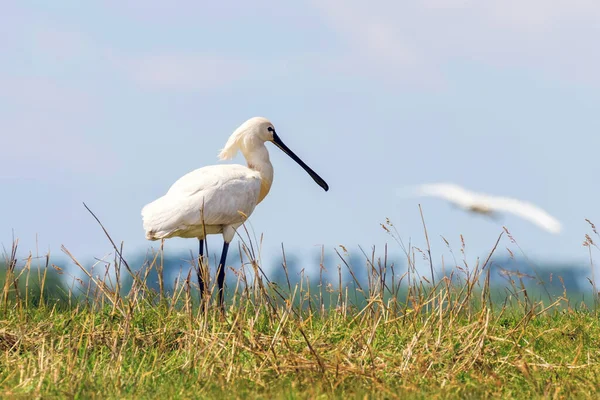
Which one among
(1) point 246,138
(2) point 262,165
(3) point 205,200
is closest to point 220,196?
(3) point 205,200

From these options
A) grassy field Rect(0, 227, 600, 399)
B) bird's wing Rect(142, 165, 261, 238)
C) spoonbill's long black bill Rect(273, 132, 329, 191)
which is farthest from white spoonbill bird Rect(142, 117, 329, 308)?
grassy field Rect(0, 227, 600, 399)

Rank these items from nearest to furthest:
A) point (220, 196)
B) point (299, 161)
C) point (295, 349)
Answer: point (295, 349)
point (220, 196)
point (299, 161)

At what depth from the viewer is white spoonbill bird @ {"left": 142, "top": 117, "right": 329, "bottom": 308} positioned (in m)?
9.95

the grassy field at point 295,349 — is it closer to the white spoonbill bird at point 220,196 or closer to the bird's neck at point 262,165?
the white spoonbill bird at point 220,196

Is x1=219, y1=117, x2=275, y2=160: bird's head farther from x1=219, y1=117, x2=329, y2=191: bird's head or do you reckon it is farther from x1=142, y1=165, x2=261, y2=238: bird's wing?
x1=142, y1=165, x2=261, y2=238: bird's wing

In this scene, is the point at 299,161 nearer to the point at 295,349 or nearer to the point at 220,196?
the point at 220,196

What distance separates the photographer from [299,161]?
12.7 meters

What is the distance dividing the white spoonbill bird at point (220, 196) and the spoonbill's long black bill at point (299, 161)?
1.70 ft

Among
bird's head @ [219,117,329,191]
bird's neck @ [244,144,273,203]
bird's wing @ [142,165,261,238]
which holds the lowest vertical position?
bird's wing @ [142,165,261,238]

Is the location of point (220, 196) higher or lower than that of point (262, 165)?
lower

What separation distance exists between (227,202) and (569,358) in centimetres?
457

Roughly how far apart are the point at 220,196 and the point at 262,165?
1102mm

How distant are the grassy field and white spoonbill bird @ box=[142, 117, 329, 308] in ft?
6.77

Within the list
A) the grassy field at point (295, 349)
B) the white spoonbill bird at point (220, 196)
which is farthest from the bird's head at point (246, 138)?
the grassy field at point (295, 349)
